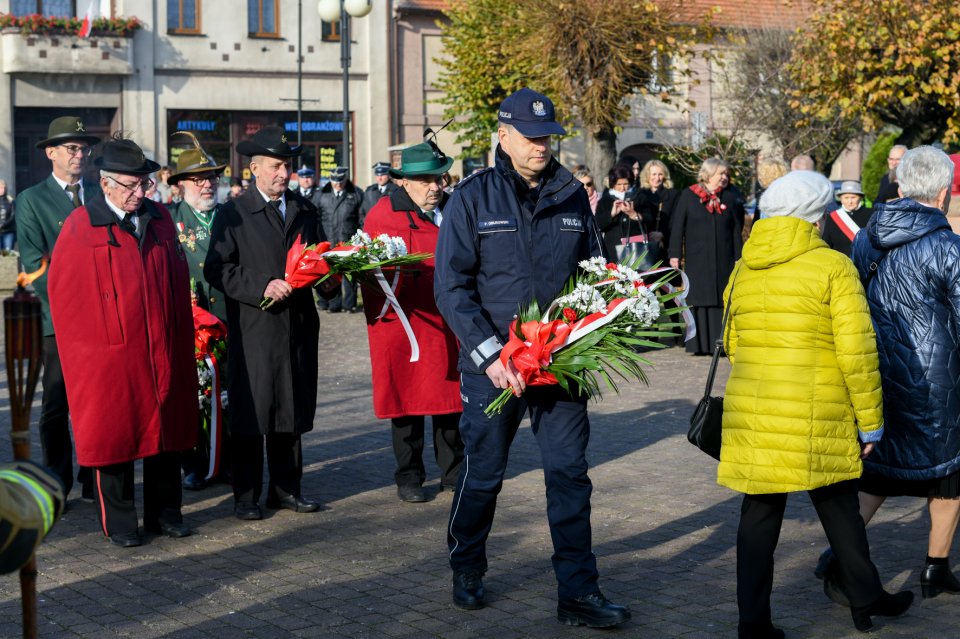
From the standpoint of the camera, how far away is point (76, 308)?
6875mm

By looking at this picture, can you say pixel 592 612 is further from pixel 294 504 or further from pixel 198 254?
pixel 198 254

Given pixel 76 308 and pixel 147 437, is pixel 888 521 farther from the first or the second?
pixel 76 308

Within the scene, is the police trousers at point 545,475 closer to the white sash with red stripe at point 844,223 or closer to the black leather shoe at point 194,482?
the black leather shoe at point 194,482

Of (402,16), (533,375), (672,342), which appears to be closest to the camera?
(533,375)

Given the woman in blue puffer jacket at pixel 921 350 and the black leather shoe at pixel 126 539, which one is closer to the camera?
the woman in blue puffer jacket at pixel 921 350

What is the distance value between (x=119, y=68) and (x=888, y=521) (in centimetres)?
2942

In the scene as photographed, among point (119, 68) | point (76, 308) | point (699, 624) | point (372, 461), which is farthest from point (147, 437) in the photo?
point (119, 68)

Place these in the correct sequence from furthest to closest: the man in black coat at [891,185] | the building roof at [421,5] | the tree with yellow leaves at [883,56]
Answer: the building roof at [421,5], the tree with yellow leaves at [883,56], the man in black coat at [891,185]

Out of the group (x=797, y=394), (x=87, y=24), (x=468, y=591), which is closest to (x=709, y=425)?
(x=797, y=394)

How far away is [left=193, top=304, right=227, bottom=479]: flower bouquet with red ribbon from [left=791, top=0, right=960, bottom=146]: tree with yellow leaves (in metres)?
15.8

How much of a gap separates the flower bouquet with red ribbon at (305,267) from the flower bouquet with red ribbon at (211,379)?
109 cm

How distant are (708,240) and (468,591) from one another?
911cm

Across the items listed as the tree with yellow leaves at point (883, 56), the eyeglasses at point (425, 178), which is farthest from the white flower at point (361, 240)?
the tree with yellow leaves at point (883, 56)

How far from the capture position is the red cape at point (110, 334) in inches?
270
